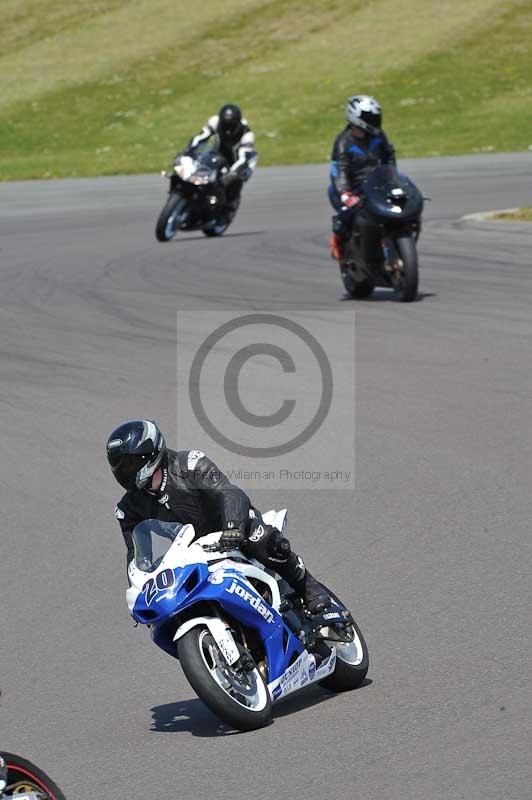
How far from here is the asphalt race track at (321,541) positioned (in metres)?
5.52

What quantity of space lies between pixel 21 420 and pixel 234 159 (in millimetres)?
11581

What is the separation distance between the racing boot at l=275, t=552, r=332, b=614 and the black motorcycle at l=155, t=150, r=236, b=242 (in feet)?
49.3

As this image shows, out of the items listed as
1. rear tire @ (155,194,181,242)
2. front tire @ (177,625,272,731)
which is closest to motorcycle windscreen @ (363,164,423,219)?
rear tire @ (155,194,181,242)

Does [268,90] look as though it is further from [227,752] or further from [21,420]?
[227,752]

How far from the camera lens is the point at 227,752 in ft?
18.6

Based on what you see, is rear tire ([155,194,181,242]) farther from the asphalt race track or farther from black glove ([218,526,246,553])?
black glove ([218,526,246,553])

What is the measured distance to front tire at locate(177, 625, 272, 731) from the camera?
5.68 metres

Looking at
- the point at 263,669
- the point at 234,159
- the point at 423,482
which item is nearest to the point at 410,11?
the point at 234,159

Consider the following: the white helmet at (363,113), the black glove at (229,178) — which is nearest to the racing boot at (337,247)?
the white helmet at (363,113)

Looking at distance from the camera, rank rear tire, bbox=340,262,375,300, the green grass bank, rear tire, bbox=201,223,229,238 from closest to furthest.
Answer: rear tire, bbox=340,262,375,300, rear tire, bbox=201,223,229,238, the green grass bank

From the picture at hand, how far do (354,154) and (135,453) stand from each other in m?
9.98

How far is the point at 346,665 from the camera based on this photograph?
642cm

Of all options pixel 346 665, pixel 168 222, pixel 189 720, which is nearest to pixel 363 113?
pixel 168 222

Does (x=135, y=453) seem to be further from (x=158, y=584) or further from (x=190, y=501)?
(x=158, y=584)
